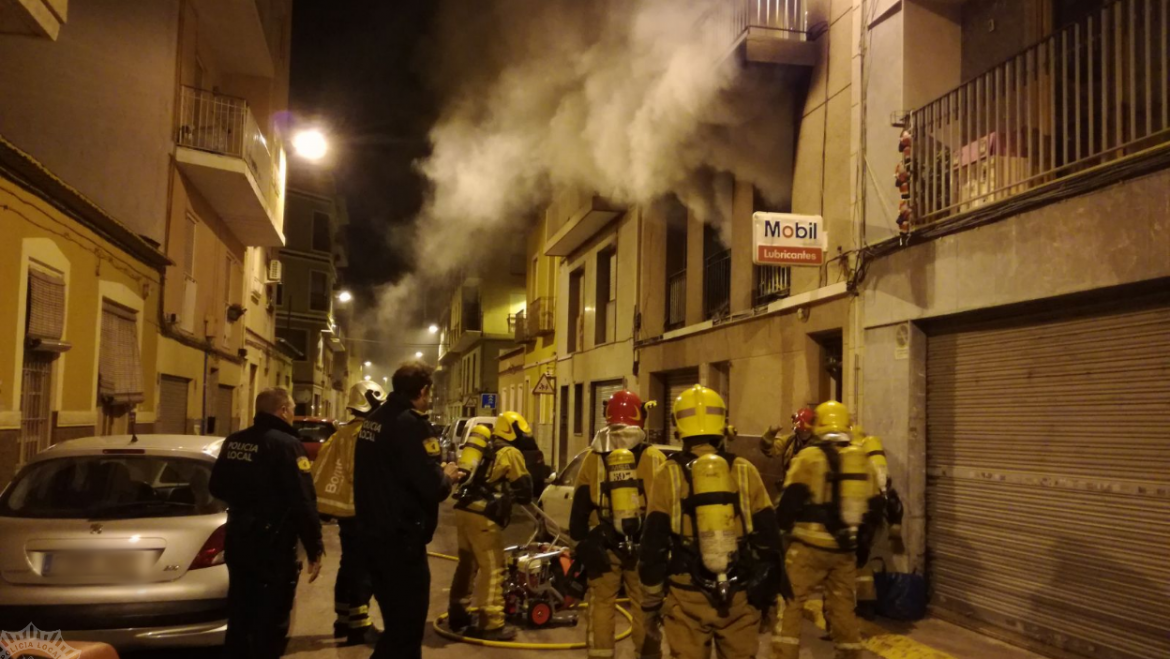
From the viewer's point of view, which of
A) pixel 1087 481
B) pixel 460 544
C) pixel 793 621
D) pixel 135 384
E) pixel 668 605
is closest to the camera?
pixel 668 605

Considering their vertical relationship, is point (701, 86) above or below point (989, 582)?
above

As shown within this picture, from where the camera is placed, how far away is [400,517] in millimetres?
4113

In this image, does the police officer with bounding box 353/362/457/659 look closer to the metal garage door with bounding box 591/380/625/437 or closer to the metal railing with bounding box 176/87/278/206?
the metal railing with bounding box 176/87/278/206

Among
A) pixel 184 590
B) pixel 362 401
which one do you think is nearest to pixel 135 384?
pixel 362 401

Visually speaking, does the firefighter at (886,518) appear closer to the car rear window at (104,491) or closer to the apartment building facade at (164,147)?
the car rear window at (104,491)

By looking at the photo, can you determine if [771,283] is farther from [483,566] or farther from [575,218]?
[575,218]

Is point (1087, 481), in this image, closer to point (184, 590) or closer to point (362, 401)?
point (362, 401)

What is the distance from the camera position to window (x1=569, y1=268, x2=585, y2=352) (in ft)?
65.4

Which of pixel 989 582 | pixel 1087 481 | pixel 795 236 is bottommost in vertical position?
pixel 989 582

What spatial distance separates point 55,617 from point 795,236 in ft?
24.1

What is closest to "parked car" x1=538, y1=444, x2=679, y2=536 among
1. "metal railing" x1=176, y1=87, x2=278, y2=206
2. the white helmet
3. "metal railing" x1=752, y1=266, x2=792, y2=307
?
"metal railing" x1=752, y1=266, x2=792, y2=307

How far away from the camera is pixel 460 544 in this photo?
6316 mm

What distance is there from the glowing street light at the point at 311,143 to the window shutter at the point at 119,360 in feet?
13.1

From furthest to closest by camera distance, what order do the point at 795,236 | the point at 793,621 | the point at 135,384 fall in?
1. the point at 135,384
2. the point at 795,236
3. the point at 793,621
